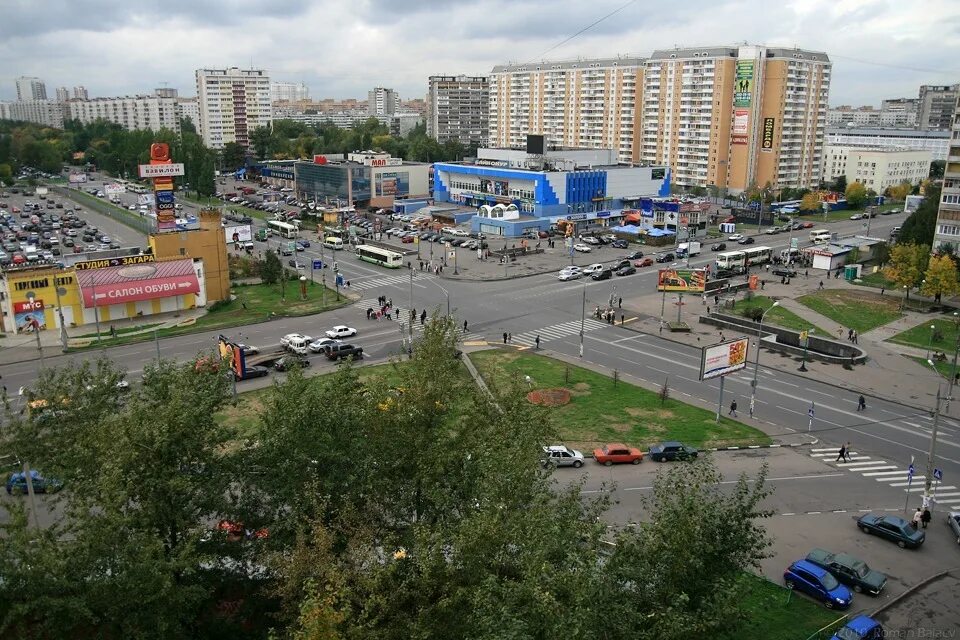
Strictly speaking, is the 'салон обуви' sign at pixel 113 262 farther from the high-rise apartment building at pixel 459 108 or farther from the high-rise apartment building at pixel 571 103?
the high-rise apartment building at pixel 459 108

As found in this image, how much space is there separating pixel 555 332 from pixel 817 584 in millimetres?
28811

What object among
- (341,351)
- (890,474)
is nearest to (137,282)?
(341,351)

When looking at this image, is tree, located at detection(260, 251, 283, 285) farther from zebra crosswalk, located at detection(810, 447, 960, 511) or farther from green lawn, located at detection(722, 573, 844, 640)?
green lawn, located at detection(722, 573, 844, 640)

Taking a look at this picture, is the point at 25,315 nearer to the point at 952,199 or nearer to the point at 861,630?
the point at 861,630

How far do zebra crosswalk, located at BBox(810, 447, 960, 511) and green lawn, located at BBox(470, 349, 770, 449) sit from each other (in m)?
2.81

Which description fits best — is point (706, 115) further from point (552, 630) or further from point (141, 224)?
point (552, 630)

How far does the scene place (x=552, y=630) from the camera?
473 inches

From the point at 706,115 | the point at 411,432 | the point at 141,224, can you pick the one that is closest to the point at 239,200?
the point at 141,224

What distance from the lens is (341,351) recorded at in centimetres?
4350

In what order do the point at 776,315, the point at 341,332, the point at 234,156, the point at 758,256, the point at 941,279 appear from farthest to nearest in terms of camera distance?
the point at 234,156
the point at 758,256
the point at 941,279
the point at 776,315
the point at 341,332

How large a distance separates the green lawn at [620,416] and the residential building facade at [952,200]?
37.2 m

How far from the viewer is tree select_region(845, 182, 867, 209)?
115000 mm

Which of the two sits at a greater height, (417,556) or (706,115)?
(706,115)

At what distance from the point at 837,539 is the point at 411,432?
1577 cm
